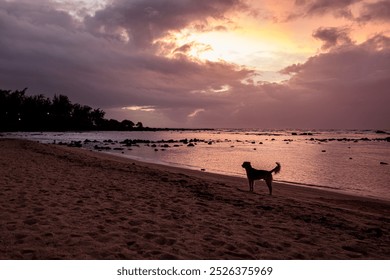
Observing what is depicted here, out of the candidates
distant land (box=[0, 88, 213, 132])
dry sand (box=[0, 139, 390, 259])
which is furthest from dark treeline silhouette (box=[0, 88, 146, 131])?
dry sand (box=[0, 139, 390, 259])

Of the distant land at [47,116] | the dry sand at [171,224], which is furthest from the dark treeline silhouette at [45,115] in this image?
the dry sand at [171,224]

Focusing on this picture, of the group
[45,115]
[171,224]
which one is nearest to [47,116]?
[45,115]

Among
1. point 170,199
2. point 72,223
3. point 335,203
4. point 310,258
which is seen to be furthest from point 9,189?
point 335,203

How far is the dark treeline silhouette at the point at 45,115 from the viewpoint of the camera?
3967 inches

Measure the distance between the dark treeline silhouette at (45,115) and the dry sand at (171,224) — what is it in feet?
331

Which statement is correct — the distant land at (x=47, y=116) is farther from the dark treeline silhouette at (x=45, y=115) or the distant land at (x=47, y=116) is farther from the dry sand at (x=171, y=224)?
the dry sand at (x=171, y=224)

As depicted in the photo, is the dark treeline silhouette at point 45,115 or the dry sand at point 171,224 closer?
the dry sand at point 171,224

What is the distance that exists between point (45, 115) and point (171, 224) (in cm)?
13132

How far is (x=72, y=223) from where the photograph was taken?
6.03 metres

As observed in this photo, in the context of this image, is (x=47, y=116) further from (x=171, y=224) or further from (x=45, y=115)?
(x=171, y=224)

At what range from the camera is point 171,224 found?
Result: 255 inches

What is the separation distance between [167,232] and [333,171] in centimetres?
1833
